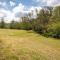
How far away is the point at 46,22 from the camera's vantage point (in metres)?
52.8

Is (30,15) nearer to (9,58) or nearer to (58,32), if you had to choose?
(58,32)

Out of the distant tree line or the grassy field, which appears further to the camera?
the distant tree line

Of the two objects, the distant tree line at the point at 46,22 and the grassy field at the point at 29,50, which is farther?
the distant tree line at the point at 46,22

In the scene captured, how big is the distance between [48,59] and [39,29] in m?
40.3

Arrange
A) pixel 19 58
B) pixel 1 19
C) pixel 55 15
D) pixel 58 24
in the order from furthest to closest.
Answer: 1. pixel 1 19
2. pixel 55 15
3. pixel 58 24
4. pixel 19 58

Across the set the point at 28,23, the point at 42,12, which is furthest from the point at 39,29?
the point at 28,23

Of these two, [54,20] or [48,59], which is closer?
[48,59]

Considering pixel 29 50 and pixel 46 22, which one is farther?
pixel 46 22

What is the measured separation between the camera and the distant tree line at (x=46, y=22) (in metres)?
39.6

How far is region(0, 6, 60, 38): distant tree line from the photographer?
3958 cm

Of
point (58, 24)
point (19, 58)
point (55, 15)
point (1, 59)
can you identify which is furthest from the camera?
point (55, 15)

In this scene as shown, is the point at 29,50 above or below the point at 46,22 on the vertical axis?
below

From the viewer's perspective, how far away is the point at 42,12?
58.7 meters

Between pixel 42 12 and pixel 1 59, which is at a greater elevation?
pixel 42 12
